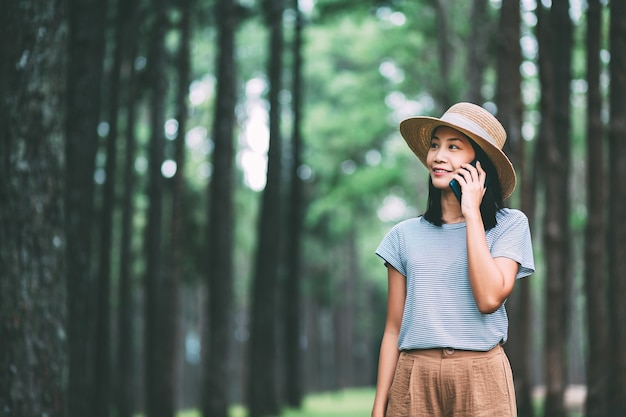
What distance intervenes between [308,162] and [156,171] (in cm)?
1178

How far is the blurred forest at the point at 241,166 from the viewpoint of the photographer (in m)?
7.80

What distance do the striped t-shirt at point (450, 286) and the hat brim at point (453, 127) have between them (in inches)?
6.3

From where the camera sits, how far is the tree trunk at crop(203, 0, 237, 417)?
16578mm

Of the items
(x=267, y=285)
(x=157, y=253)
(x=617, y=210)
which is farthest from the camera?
(x=267, y=285)

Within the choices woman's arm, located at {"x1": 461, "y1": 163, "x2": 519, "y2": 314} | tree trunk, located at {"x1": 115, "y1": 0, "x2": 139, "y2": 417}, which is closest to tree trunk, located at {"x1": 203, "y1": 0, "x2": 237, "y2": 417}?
tree trunk, located at {"x1": 115, "y1": 0, "x2": 139, "y2": 417}

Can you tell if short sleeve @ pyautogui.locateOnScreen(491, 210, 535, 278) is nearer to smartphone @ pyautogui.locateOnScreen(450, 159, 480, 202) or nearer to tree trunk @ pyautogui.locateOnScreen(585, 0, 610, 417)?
smartphone @ pyautogui.locateOnScreen(450, 159, 480, 202)

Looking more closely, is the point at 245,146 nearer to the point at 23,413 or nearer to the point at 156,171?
the point at 156,171

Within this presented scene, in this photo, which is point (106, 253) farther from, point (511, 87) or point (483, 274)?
point (483, 274)

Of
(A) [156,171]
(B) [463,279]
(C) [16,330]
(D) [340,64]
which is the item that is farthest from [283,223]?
(B) [463,279]

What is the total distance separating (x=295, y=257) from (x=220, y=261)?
9.50m

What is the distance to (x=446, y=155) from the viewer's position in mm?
3910

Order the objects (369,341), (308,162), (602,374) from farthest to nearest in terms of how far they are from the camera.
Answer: (369,341) < (308,162) < (602,374)

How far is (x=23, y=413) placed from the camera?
7598 mm

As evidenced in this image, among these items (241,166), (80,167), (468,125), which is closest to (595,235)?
(80,167)
